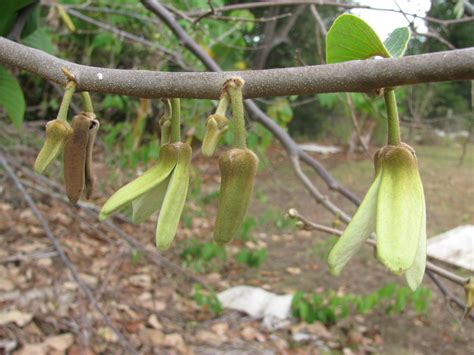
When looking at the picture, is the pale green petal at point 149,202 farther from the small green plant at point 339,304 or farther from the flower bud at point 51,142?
the small green plant at point 339,304

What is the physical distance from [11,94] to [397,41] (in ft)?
3.36

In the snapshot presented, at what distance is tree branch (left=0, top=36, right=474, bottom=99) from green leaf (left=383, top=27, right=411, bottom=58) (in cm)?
14

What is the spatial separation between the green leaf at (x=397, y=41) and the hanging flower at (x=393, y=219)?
0.44 feet

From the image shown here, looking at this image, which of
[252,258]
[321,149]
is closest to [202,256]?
[252,258]

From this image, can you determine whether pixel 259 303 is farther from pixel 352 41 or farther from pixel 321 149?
pixel 321 149

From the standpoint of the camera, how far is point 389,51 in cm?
65

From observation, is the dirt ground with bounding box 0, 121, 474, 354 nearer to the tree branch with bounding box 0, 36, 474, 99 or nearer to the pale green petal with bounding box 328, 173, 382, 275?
the pale green petal with bounding box 328, 173, 382, 275

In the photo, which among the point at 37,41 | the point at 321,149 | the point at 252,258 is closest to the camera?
the point at 37,41

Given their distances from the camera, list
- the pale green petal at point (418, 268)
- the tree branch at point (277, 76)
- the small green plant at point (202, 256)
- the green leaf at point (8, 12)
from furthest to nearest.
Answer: the small green plant at point (202, 256) < the green leaf at point (8, 12) < the pale green petal at point (418, 268) < the tree branch at point (277, 76)

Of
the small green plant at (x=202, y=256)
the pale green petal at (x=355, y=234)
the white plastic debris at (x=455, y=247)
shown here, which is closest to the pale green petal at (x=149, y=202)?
the pale green petal at (x=355, y=234)

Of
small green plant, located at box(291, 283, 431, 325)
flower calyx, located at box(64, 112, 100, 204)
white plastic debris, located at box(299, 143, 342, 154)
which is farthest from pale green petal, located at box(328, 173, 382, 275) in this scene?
white plastic debris, located at box(299, 143, 342, 154)

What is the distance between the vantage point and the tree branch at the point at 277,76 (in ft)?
1.61

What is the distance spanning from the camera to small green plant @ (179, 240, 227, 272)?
3887 mm

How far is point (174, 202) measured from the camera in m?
0.64
